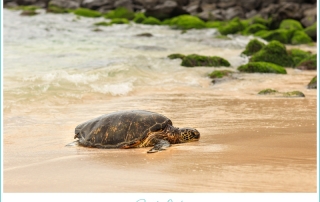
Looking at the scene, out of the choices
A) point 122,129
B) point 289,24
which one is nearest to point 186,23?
point 289,24

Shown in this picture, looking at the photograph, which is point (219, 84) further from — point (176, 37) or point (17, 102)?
point (176, 37)

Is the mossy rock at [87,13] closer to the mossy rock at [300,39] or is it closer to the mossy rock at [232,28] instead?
the mossy rock at [232,28]

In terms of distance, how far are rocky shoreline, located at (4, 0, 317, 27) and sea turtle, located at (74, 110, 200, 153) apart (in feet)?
86.8

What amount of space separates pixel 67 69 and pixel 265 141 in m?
7.23

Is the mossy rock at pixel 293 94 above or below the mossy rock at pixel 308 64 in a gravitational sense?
above

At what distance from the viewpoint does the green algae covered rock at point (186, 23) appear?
90.8ft

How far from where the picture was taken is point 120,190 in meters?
3.76

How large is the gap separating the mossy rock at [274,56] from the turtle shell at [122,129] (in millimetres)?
8448

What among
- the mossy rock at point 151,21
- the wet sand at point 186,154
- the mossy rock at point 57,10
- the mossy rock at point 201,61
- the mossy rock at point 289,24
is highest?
the wet sand at point 186,154

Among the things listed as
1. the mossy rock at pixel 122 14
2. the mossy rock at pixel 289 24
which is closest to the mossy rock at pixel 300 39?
the mossy rock at pixel 289 24

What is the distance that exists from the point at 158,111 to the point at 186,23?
69.9 ft

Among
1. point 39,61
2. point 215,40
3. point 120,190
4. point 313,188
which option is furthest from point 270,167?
point 215,40

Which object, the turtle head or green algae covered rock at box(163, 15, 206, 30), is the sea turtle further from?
green algae covered rock at box(163, 15, 206, 30)

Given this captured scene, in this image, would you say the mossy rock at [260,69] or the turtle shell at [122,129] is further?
the mossy rock at [260,69]
